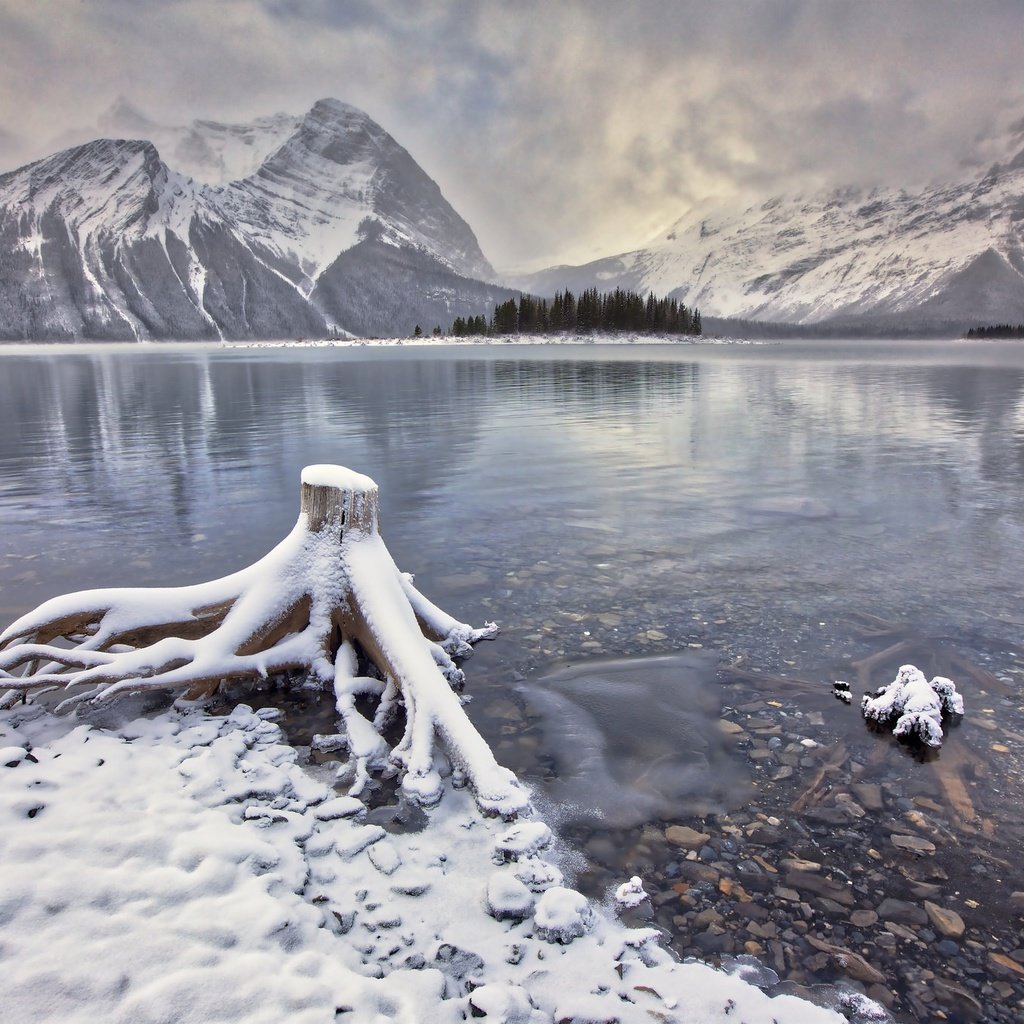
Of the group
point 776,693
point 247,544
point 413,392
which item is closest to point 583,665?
point 776,693

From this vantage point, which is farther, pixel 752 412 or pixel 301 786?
pixel 752 412

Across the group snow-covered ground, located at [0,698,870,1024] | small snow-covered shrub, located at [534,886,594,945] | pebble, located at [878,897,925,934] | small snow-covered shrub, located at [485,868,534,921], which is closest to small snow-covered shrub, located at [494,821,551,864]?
snow-covered ground, located at [0,698,870,1024]

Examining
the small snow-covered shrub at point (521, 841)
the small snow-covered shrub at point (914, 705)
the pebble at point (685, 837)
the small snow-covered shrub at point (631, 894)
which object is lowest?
the pebble at point (685, 837)

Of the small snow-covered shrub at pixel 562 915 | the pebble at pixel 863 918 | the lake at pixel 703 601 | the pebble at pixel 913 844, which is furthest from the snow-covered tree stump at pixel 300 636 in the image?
the pebble at pixel 913 844

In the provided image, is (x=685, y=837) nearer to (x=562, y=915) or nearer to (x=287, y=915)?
(x=562, y=915)

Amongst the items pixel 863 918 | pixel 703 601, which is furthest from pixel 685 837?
pixel 703 601

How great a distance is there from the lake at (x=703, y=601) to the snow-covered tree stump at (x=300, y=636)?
0.81 metres

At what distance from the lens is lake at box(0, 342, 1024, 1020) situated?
16.8ft

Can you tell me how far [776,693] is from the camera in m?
7.58

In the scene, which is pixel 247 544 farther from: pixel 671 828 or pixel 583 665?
pixel 671 828

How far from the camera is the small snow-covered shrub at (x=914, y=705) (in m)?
6.59

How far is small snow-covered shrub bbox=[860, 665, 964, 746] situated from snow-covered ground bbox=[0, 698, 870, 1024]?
11.7ft

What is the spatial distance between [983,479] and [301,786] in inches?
808

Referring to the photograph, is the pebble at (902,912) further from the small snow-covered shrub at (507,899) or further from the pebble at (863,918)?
the small snow-covered shrub at (507,899)
